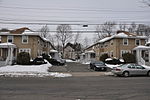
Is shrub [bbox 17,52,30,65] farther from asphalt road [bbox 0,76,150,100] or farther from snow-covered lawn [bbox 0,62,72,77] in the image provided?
asphalt road [bbox 0,76,150,100]

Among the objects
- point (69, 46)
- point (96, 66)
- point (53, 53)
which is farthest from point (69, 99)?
point (69, 46)

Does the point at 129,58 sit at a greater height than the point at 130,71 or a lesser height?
greater

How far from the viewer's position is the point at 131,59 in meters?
40.0

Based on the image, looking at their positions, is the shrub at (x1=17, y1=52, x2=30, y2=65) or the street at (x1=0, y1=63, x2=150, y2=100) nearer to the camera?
the street at (x1=0, y1=63, x2=150, y2=100)

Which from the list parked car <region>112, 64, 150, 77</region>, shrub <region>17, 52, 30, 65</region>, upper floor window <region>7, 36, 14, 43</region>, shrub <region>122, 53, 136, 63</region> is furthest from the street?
upper floor window <region>7, 36, 14, 43</region>

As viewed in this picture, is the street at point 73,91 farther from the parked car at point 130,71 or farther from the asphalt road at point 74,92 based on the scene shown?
the parked car at point 130,71

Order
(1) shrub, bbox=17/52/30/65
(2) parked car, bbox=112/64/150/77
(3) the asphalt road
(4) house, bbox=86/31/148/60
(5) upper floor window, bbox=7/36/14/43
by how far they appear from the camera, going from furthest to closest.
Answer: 1. (4) house, bbox=86/31/148/60
2. (5) upper floor window, bbox=7/36/14/43
3. (1) shrub, bbox=17/52/30/65
4. (2) parked car, bbox=112/64/150/77
5. (3) the asphalt road

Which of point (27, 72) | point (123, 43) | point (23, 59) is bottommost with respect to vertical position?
point (27, 72)

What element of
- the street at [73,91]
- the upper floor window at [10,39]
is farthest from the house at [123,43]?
the street at [73,91]

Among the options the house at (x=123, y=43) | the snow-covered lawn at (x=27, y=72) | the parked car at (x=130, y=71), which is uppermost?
the house at (x=123, y=43)

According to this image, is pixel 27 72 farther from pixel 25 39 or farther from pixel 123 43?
pixel 123 43

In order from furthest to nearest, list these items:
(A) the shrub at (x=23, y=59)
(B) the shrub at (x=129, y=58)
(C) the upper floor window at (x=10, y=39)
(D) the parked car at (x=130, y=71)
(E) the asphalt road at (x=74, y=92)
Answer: (C) the upper floor window at (x=10, y=39) < (B) the shrub at (x=129, y=58) < (A) the shrub at (x=23, y=59) < (D) the parked car at (x=130, y=71) < (E) the asphalt road at (x=74, y=92)

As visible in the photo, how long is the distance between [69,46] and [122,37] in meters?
83.6

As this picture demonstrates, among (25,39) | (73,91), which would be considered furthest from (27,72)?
(25,39)
